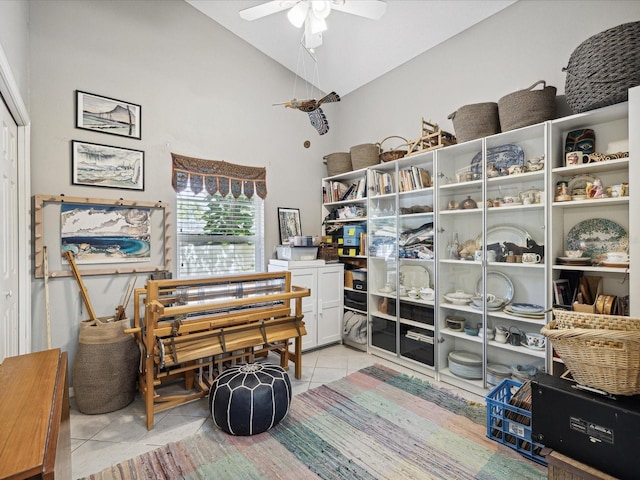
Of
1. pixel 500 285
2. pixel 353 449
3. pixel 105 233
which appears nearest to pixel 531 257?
pixel 500 285

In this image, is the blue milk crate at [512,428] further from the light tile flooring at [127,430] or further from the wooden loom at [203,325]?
the wooden loom at [203,325]

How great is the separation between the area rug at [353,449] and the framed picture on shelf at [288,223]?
6.00ft

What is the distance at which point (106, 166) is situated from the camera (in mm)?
2705

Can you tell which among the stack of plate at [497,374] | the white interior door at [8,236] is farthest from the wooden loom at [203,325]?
the stack of plate at [497,374]

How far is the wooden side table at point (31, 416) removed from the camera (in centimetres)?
73

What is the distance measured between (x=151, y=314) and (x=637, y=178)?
9.57 ft

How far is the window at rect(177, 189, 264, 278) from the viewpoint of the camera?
3149 millimetres

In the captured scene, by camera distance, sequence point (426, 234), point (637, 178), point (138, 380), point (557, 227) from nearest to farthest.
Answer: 1. point (637, 178)
2. point (557, 227)
3. point (138, 380)
4. point (426, 234)

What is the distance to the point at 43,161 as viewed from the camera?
97.3 inches

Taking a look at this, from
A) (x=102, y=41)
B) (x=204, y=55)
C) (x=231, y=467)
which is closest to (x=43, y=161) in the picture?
(x=102, y=41)

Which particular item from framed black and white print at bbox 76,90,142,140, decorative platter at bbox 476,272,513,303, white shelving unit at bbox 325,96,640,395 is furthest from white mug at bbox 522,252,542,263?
framed black and white print at bbox 76,90,142,140

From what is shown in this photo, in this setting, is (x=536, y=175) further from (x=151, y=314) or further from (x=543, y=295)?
(x=151, y=314)

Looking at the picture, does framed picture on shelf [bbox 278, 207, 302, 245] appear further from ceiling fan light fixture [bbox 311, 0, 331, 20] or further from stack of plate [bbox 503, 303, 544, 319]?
stack of plate [bbox 503, 303, 544, 319]

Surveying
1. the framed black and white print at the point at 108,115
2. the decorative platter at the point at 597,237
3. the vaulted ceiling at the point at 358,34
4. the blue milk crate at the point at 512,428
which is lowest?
the blue milk crate at the point at 512,428
